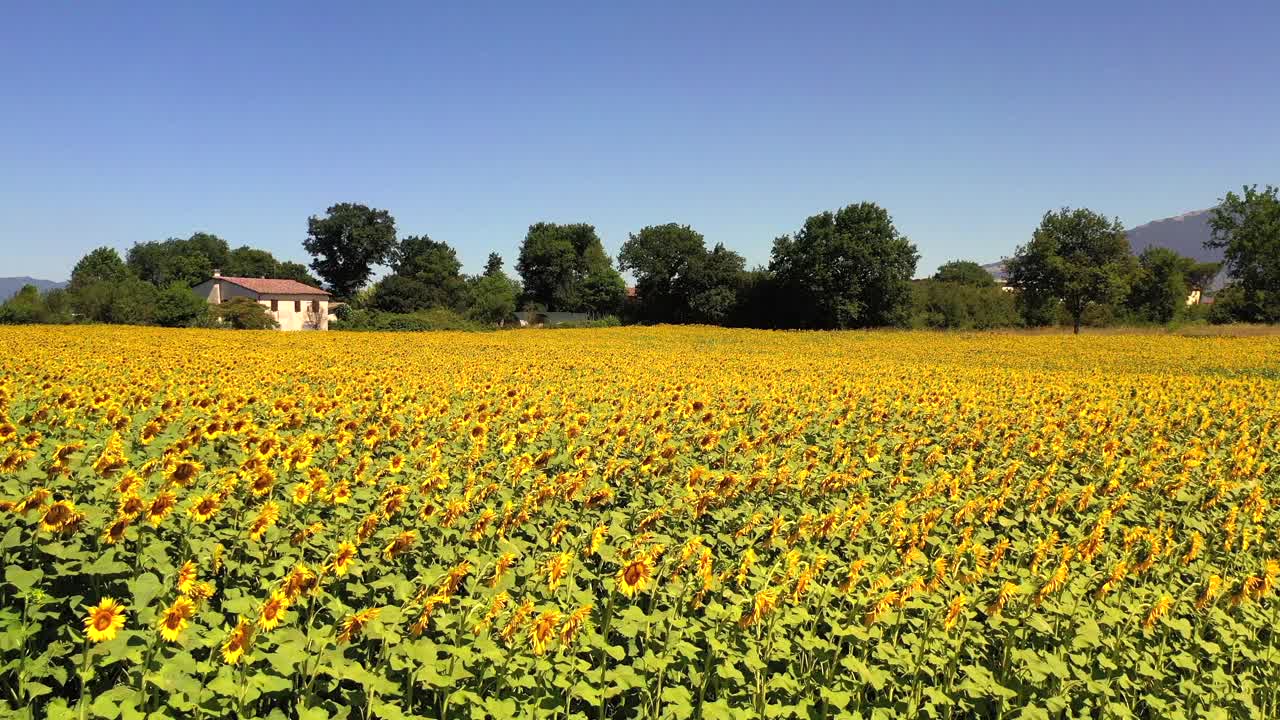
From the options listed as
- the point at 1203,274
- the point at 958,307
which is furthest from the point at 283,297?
the point at 1203,274

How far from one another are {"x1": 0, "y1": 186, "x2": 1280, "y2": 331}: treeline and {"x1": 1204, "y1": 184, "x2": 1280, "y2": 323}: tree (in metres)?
0.08

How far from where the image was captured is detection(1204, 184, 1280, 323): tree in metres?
46.6

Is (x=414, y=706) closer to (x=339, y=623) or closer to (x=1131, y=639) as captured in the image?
(x=339, y=623)

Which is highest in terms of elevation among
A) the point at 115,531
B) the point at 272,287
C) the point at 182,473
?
the point at 272,287

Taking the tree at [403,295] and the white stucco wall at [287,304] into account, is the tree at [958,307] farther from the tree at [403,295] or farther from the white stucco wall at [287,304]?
the white stucco wall at [287,304]

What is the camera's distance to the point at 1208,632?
432 centimetres

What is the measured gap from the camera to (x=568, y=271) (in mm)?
89625

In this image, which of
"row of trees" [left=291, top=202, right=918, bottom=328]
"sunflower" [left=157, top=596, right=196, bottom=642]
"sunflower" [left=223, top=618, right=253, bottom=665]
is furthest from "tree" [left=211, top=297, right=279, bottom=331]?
"sunflower" [left=223, top=618, right=253, bottom=665]

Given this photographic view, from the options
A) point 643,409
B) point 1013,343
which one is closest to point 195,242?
point 1013,343

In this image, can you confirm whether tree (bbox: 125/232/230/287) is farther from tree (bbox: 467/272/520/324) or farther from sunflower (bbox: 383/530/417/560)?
sunflower (bbox: 383/530/417/560)

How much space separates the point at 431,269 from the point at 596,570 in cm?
7450

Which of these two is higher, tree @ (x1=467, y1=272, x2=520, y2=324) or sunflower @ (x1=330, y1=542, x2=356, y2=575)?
tree @ (x1=467, y1=272, x2=520, y2=324)

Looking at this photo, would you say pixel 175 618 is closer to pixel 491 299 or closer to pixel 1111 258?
pixel 1111 258

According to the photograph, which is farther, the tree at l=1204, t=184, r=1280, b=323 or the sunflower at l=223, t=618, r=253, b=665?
the tree at l=1204, t=184, r=1280, b=323
